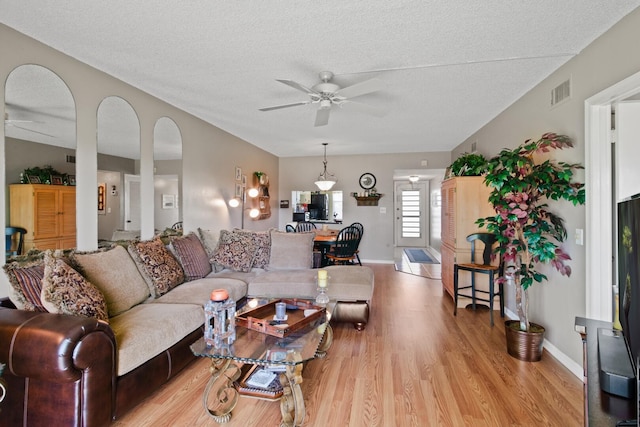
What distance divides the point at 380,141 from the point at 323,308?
13.7ft

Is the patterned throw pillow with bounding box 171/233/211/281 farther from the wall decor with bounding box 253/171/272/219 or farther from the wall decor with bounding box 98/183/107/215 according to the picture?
the wall decor with bounding box 253/171/272/219

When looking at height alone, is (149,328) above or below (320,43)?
below

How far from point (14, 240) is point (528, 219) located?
3938 millimetres

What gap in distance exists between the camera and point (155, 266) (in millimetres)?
2861

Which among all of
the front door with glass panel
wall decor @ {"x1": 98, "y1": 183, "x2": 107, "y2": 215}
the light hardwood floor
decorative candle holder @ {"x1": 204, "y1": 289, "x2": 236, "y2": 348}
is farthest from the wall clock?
decorative candle holder @ {"x1": 204, "y1": 289, "x2": 236, "y2": 348}

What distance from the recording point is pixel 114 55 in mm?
2580

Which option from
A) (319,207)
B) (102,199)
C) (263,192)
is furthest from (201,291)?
(319,207)

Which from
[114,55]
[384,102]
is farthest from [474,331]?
[114,55]

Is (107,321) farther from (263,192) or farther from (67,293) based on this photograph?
(263,192)

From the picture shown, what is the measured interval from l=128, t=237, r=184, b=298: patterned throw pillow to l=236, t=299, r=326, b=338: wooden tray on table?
102 cm

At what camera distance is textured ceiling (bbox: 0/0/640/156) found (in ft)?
6.43

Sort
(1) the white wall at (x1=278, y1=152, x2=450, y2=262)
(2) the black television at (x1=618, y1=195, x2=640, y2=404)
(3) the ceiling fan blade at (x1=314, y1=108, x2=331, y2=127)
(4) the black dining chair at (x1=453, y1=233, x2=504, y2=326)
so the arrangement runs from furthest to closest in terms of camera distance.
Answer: (1) the white wall at (x1=278, y1=152, x2=450, y2=262)
(4) the black dining chair at (x1=453, y1=233, x2=504, y2=326)
(3) the ceiling fan blade at (x1=314, y1=108, x2=331, y2=127)
(2) the black television at (x1=618, y1=195, x2=640, y2=404)

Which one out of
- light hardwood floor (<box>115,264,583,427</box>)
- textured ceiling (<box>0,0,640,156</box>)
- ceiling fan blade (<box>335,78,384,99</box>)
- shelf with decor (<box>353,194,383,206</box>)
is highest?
textured ceiling (<box>0,0,640,156</box>)

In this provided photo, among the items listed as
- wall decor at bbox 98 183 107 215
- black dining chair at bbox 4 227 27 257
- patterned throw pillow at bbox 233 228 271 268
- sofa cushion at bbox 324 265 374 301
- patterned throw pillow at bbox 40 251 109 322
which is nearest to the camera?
patterned throw pillow at bbox 40 251 109 322
